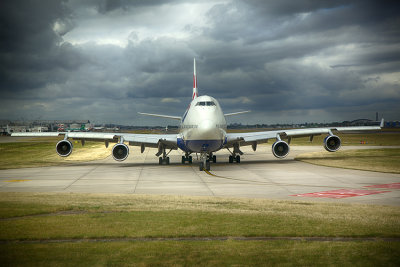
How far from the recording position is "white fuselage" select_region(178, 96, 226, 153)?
2702cm

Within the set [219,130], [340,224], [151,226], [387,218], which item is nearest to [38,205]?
[151,226]

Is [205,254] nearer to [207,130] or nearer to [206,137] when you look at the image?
[207,130]

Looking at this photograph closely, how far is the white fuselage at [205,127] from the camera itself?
27016 millimetres

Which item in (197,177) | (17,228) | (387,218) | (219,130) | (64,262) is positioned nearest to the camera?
(64,262)

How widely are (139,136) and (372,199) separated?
21583mm

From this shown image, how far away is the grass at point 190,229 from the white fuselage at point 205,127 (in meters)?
12.2

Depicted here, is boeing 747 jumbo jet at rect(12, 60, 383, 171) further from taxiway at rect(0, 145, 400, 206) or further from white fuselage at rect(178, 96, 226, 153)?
taxiway at rect(0, 145, 400, 206)

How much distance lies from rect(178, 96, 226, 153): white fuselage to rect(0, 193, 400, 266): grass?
1217 centimetres

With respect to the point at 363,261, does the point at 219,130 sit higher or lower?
higher

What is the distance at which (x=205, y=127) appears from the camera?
87.8 feet

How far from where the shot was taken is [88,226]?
402 inches

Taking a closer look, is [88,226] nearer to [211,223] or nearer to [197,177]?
[211,223]

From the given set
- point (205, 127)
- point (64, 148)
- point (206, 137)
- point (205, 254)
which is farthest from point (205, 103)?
point (205, 254)

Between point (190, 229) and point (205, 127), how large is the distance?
17160 millimetres
